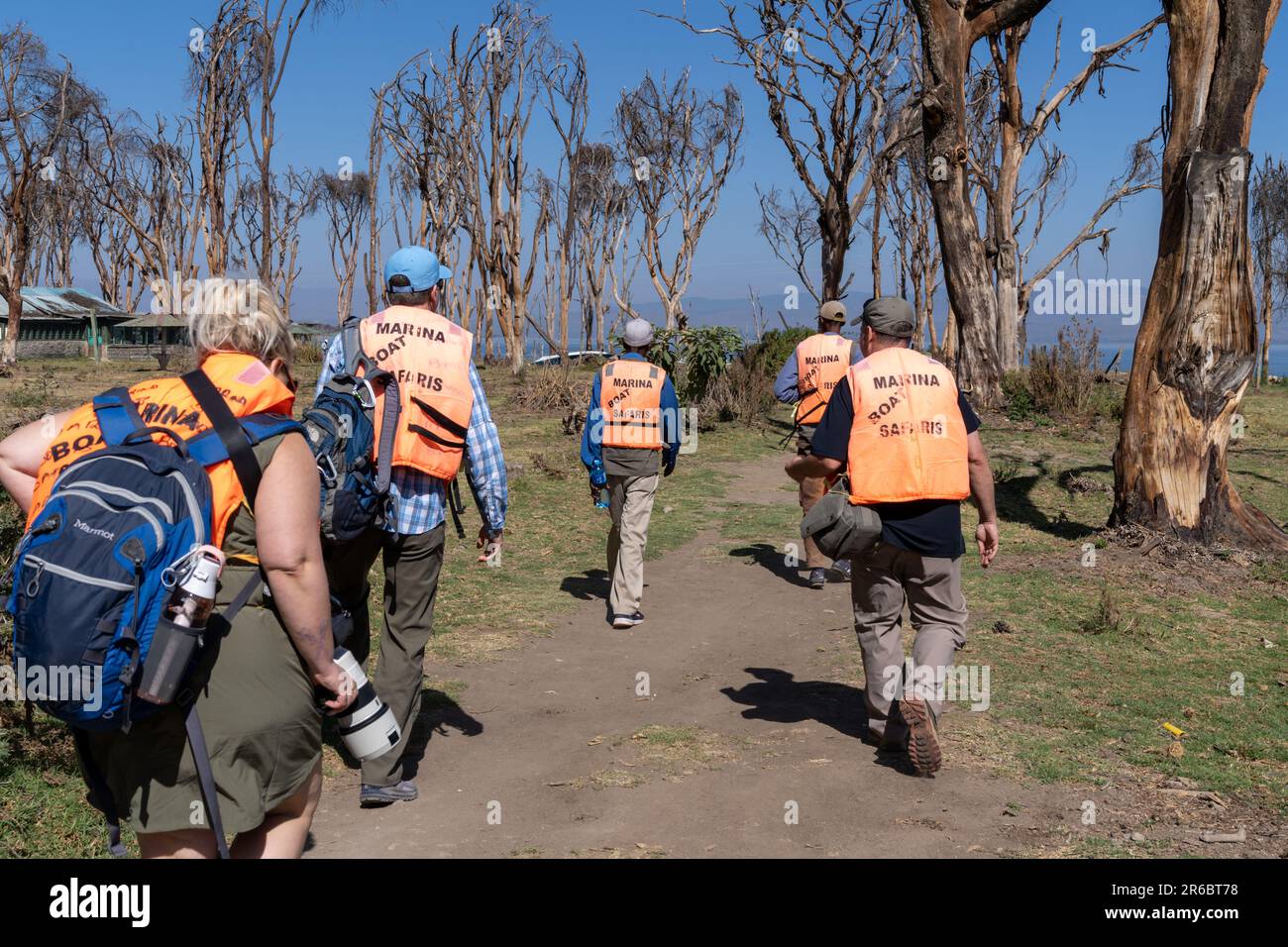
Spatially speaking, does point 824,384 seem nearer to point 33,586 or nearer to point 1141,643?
point 1141,643

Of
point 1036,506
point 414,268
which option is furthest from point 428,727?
point 1036,506

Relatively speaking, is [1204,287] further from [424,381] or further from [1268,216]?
[1268,216]

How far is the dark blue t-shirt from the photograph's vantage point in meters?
4.83

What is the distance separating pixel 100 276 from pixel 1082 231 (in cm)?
4781

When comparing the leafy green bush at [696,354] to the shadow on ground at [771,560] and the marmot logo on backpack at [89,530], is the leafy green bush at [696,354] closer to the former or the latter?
the shadow on ground at [771,560]

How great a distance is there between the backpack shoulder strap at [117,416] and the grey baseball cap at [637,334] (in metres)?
5.22

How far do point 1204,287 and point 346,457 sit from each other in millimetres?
8097

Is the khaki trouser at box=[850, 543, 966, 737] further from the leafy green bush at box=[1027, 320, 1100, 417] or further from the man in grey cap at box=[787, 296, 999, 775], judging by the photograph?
the leafy green bush at box=[1027, 320, 1100, 417]

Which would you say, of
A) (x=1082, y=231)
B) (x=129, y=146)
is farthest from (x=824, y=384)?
(x=129, y=146)

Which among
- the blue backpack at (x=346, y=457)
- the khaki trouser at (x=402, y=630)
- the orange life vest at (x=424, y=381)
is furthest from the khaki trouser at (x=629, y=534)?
the blue backpack at (x=346, y=457)

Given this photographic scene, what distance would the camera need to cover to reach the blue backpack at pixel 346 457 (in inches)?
117

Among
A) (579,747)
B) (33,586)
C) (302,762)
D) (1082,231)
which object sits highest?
(1082,231)

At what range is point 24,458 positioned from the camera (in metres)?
2.76

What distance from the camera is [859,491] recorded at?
486 centimetres
